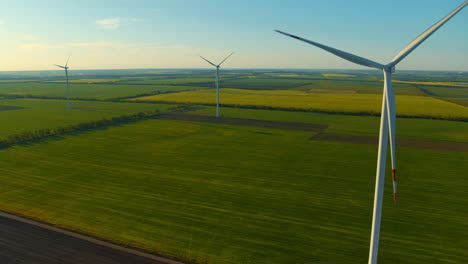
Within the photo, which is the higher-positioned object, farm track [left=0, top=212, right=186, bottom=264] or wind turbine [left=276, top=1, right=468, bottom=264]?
wind turbine [left=276, top=1, right=468, bottom=264]

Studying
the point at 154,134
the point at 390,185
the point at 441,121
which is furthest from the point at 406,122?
the point at 154,134

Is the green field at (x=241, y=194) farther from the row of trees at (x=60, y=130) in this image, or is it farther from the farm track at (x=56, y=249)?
the row of trees at (x=60, y=130)

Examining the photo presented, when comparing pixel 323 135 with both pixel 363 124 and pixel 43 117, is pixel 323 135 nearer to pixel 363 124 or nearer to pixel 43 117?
pixel 363 124

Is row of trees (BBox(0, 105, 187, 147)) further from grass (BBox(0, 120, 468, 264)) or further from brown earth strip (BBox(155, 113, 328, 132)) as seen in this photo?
brown earth strip (BBox(155, 113, 328, 132))

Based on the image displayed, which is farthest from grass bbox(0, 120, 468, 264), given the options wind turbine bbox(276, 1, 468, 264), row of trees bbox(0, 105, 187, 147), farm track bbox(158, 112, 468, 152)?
wind turbine bbox(276, 1, 468, 264)

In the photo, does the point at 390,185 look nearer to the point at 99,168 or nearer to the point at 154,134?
the point at 99,168

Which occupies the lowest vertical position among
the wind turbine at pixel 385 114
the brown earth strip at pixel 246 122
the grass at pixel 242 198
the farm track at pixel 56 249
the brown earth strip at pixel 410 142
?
the farm track at pixel 56 249

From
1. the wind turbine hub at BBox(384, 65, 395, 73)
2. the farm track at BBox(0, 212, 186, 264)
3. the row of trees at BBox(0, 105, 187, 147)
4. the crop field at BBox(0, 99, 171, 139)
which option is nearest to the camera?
the wind turbine hub at BBox(384, 65, 395, 73)

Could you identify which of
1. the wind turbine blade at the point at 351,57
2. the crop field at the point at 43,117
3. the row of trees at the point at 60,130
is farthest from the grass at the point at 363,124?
the wind turbine blade at the point at 351,57
